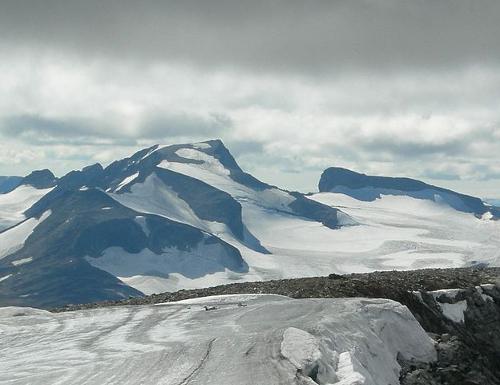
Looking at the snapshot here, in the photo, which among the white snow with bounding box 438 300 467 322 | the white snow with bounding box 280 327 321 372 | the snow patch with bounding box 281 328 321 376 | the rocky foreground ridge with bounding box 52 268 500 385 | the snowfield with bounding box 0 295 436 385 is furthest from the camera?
the white snow with bounding box 438 300 467 322

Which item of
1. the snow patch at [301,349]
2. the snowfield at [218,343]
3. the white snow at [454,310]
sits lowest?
the white snow at [454,310]

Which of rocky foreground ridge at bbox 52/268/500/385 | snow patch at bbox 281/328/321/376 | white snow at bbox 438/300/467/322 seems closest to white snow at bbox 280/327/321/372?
snow patch at bbox 281/328/321/376

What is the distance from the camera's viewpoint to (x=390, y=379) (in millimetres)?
25797

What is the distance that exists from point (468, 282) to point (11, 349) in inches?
1657

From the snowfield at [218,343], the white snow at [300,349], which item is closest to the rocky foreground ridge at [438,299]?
the snowfield at [218,343]

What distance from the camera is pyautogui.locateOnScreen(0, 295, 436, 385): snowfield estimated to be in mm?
20719

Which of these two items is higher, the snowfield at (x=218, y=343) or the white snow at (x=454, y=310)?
the snowfield at (x=218, y=343)

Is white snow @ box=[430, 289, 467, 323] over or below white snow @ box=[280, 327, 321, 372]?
below

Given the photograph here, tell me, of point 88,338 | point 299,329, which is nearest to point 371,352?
point 299,329

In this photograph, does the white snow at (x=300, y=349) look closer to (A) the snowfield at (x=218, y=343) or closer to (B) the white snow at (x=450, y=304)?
(A) the snowfield at (x=218, y=343)

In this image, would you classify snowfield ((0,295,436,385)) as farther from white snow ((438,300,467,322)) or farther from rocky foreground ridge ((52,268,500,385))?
white snow ((438,300,467,322))

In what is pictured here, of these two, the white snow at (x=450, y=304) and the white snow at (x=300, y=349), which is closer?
the white snow at (x=300, y=349)

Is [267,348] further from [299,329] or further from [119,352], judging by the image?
[119,352]

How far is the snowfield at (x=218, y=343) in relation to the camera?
2072cm
